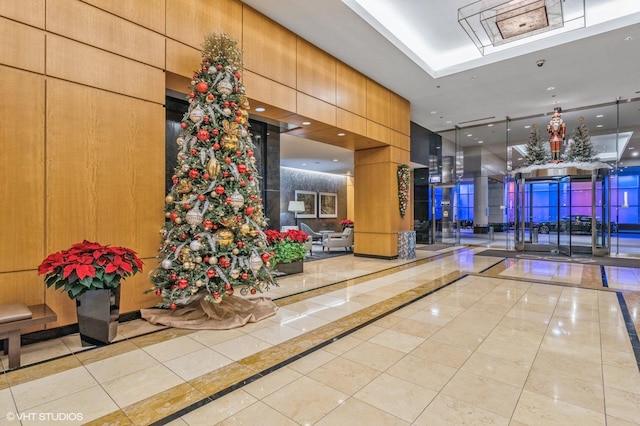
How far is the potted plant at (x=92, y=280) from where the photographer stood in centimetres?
286

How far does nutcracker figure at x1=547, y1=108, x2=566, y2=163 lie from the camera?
9367 millimetres

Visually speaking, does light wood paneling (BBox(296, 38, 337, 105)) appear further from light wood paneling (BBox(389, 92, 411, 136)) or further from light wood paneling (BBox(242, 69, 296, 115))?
light wood paneling (BBox(389, 92, 411, 136))

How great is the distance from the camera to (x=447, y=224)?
13.1 m

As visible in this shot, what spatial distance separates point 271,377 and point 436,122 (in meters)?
10.7

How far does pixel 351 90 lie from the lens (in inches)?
278

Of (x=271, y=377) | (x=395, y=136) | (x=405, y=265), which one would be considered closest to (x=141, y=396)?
(x=271, y=377)

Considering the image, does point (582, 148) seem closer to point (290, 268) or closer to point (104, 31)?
point (290, 268)

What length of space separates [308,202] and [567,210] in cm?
1013

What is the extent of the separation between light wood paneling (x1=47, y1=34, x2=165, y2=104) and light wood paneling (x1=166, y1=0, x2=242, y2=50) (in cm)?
64

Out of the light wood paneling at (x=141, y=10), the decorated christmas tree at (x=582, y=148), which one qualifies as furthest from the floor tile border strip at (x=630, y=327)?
the decorated christmas tree at (x=582, y=148)

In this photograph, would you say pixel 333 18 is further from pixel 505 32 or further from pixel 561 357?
pixel 561 357

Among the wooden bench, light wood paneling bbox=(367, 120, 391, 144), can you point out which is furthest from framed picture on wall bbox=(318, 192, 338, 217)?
the wooden bench

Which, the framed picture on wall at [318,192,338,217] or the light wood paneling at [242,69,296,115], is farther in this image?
the framed picture on wall at [318,192,338,217]

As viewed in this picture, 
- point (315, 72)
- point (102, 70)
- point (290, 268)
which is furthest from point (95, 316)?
point (315, 72)
